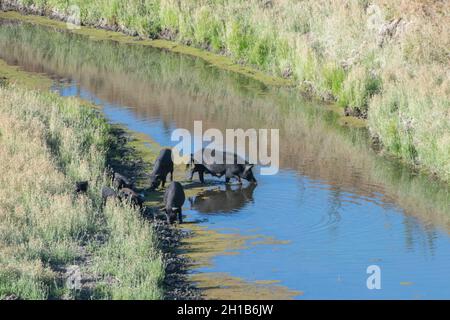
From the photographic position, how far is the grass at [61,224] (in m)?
12.8

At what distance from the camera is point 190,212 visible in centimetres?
1755

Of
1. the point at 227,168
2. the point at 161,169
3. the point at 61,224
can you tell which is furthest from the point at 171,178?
the point at 61,224

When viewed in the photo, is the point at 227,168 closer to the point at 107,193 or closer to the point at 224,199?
the point at 224,199

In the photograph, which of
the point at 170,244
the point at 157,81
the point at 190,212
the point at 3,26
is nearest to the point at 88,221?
the point at 170,244

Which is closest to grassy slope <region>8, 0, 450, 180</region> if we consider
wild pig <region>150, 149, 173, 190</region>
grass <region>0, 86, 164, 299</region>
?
wild pig <region>150, 149, 173, 190</region>

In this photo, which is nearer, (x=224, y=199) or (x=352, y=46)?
(x=224, y=199)

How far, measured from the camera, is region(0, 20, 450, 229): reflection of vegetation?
19750mm

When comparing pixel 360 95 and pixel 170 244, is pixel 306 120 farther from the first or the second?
pixel 170 244

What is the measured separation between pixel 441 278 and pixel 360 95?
34.2 feet

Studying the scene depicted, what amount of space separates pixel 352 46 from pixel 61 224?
561 inches

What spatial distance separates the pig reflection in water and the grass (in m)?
1.85

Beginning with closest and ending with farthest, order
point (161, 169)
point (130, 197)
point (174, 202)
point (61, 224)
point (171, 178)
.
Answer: point (61, 224) → point (130, 197) → point (174, 202) → point (161, 169) → point (171, 178)

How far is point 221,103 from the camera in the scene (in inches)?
1057
